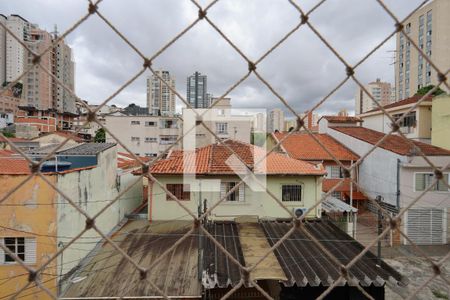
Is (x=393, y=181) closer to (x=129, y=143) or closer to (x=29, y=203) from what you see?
(x=29, y=203)

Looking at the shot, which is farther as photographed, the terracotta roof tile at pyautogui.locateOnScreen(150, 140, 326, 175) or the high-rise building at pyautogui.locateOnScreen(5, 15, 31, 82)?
the high-rise building at pyautogui.locateOnScreen(5, 15, 31, 82)

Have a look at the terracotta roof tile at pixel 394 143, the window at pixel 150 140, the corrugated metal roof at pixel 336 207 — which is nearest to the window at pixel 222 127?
the window at pixel 150 140

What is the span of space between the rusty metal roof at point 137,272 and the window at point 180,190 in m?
0.95

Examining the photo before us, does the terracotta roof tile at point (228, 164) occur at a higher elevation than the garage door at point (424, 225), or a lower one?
higher

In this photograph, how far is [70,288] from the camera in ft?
13.1

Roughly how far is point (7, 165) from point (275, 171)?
5.11 meters

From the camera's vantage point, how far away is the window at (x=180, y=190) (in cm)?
667

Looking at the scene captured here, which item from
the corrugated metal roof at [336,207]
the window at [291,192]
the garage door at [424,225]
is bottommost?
the garage door at [424,225]

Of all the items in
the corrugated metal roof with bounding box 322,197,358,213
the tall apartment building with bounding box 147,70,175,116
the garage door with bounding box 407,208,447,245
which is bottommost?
the garage door with bounding box 407,208,447,245

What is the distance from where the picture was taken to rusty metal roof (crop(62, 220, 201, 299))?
3.86m

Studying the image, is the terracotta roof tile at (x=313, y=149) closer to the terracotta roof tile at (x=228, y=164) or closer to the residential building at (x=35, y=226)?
the terracotta roof tile at (x=228, y=164)

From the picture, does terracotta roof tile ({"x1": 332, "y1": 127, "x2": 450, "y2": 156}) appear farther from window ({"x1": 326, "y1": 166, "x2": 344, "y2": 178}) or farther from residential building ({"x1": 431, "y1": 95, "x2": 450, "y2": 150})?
window ({"x1": 326, "y1": 166, "x2": 344, "y2": 178})

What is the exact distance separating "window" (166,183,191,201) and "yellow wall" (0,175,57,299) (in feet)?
9.79

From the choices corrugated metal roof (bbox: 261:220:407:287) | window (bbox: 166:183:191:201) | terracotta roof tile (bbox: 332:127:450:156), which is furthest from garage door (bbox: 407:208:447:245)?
window (bbox: 166:183:191:201)
